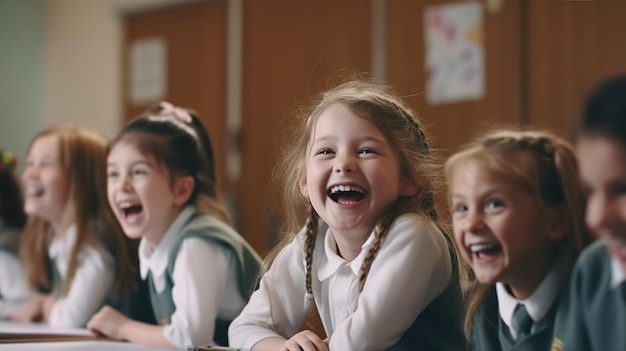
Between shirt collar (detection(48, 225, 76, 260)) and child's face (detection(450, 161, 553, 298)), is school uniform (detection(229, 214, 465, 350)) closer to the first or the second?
child's face (detection(450, 161, 553, 298))

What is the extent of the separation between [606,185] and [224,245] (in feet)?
2.36

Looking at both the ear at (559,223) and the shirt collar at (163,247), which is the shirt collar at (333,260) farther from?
the shirt collar at (163,247)

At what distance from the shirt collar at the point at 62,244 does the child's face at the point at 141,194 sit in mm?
343

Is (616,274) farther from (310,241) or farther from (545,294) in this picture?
(310,241)

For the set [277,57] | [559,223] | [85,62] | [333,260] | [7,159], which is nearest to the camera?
[559,223]

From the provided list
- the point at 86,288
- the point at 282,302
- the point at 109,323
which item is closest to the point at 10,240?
the point at 86,288

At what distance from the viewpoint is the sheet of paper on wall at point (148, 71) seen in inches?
142

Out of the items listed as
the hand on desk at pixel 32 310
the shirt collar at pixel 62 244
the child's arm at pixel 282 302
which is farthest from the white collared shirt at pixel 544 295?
the hand on desk at pixel 32 310

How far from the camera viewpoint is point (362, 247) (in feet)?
3.09

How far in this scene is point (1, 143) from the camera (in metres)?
3.81

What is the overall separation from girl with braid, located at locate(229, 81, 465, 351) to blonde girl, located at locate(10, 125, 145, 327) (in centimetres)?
56

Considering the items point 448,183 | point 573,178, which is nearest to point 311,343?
point 448,183

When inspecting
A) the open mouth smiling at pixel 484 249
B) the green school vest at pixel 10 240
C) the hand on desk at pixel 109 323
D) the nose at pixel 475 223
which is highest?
the nose at pixel 475 223

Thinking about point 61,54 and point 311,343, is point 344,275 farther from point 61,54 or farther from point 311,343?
point 61,54
